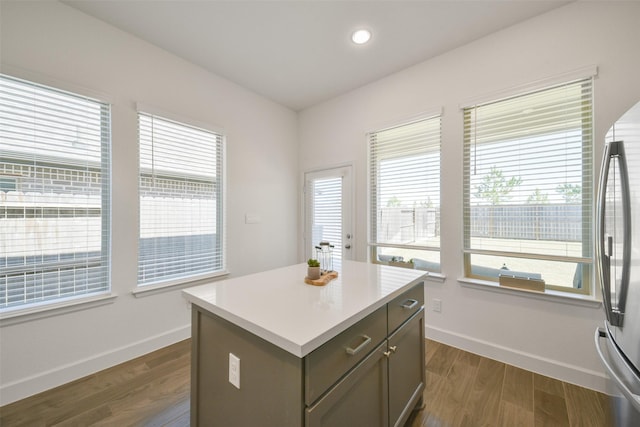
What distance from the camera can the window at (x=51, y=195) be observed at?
1.81 m

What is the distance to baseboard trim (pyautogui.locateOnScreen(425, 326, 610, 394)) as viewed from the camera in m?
1.88

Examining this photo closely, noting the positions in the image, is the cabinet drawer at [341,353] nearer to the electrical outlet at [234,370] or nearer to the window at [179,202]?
the electrical outlet at [234,370]

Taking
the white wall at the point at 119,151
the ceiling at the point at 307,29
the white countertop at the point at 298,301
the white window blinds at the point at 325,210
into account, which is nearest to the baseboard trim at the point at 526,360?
→ the white countertop at the point at 298,301

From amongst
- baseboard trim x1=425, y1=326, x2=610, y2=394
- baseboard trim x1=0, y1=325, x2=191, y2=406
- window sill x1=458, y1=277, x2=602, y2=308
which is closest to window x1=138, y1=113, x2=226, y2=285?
baseboard trim x1=0, y1=325, x2=191, y2=406

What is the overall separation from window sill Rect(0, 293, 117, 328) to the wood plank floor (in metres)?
0.55

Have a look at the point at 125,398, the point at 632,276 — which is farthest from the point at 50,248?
the point at 632,276

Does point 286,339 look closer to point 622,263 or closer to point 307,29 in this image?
point 622,263

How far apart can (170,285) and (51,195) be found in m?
1.21

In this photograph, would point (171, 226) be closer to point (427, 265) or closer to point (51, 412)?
point (51, 412)

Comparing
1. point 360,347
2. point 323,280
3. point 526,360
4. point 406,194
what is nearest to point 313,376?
point 360,347

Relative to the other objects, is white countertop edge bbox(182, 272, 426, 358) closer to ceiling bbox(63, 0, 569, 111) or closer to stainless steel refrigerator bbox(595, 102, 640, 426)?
stainless steel refrigerator bbox(595, 102, 640, 426)

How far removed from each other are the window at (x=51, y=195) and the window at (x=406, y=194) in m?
2.77

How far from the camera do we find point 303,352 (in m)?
0.77

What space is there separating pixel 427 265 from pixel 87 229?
10.7ft
